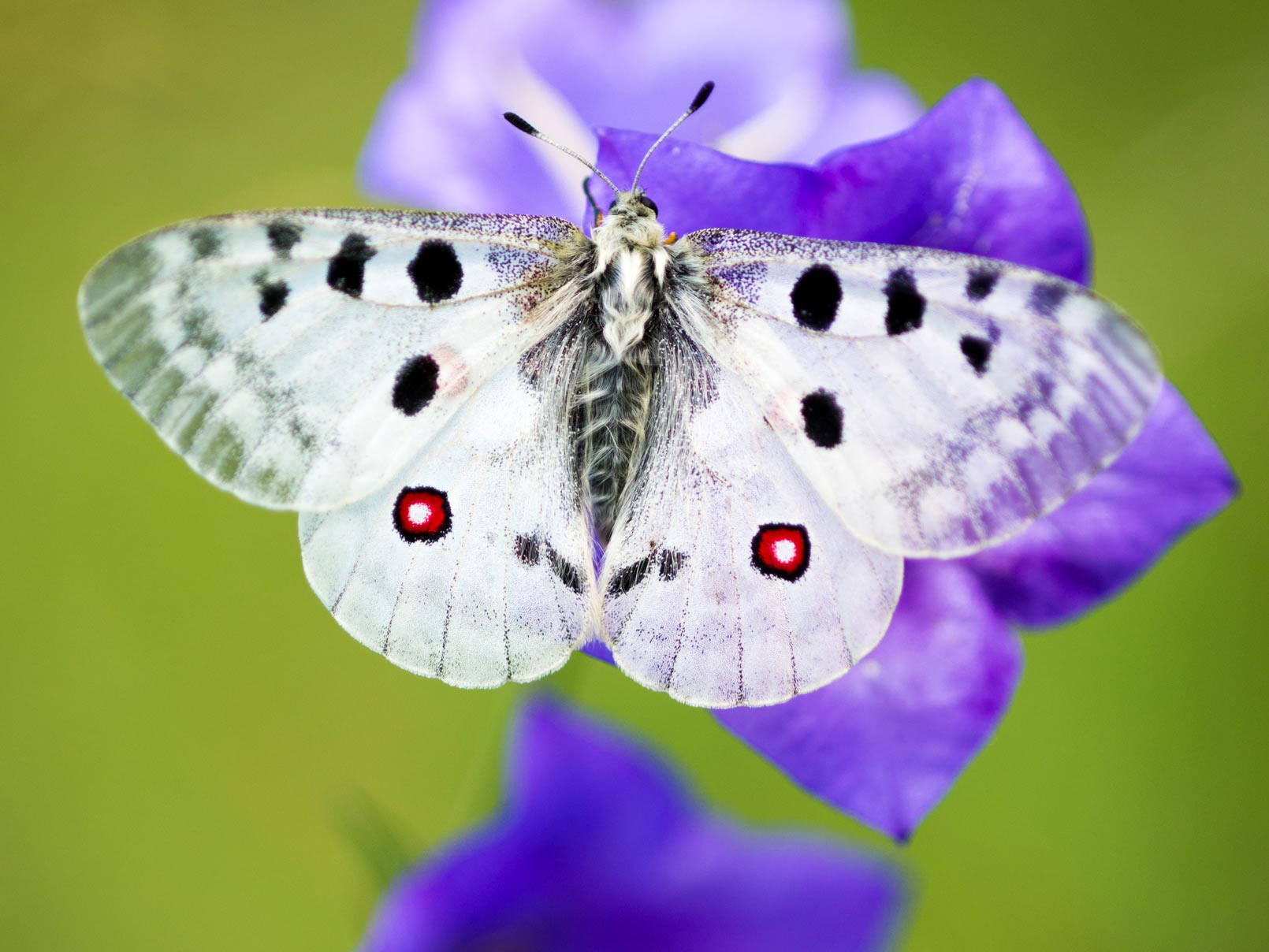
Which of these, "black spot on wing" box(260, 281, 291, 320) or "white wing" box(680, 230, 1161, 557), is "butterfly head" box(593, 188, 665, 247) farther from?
"black spot on wing" box(260, 281, 291, 320)

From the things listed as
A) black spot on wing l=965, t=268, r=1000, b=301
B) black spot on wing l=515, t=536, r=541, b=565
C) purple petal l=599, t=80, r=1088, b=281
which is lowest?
black spot on wing l=515, t=536, r=541, b=565

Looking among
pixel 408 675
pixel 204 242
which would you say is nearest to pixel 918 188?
pixel 204 242

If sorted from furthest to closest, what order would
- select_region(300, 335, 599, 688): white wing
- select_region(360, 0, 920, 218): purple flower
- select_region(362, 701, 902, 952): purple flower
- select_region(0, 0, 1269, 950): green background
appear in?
1. select_region(0, 0, 1269, 950): green background
2. select_region(360, 0, 920, 218): purple flower
3. select_region(300, 335, 599, 688): white wing
4. select_region(362, 701, 902, 952): purple flower

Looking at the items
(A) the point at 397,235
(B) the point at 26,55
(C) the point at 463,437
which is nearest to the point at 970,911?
(C) the point at 463,437

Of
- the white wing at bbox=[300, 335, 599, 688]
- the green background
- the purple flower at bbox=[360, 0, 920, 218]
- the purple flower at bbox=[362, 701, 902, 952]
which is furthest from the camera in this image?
the green background

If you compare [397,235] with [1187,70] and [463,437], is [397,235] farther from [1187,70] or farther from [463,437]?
[1187,70]

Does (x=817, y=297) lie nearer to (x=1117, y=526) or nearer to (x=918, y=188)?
(x=918, y=188)

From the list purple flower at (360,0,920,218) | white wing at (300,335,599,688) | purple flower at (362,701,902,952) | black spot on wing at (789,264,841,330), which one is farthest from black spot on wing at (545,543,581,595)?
purple flower at (360,0,920,218)
